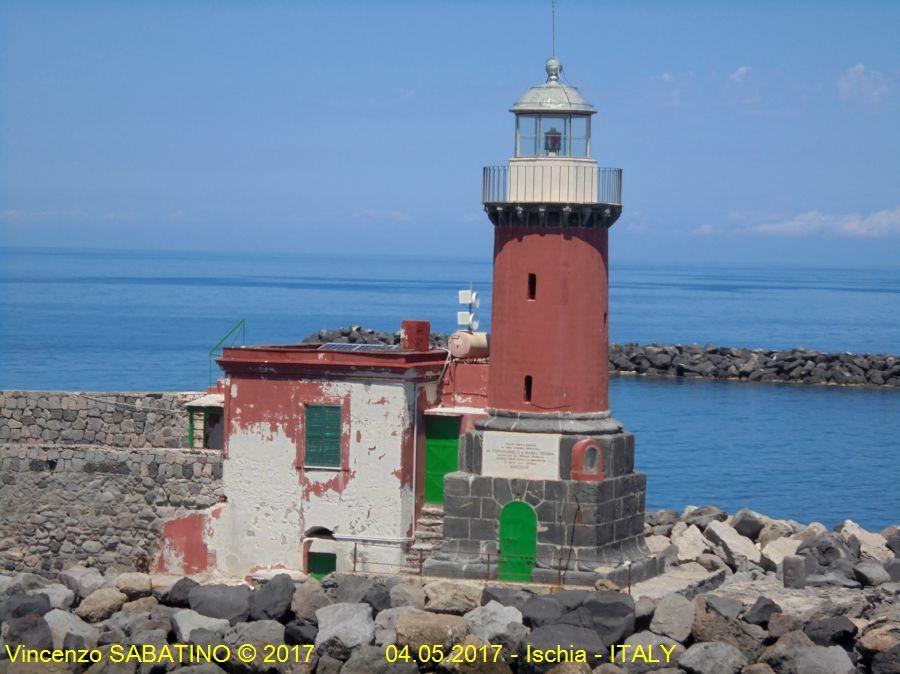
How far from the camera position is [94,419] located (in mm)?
26766

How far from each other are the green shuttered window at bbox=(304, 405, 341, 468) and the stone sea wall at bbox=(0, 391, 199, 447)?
438cm

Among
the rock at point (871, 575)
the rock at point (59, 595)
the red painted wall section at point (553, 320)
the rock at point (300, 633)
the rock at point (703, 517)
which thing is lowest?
the rock at point (300, 633)

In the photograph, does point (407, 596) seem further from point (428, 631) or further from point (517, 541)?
point (517, 541)

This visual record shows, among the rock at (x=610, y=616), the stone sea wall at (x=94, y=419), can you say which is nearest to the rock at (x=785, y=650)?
the rock at (x=610, y=616)

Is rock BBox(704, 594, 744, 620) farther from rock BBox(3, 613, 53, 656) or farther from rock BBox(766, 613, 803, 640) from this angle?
rock BBox(3, 613, 53, 656)

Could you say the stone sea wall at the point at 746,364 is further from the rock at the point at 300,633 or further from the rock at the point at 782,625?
the rock at the point at 782,625

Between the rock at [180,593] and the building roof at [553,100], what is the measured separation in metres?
7.42

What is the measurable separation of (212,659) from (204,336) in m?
75.2

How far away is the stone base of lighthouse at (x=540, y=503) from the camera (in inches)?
854

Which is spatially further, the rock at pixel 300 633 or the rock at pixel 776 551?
the rock at pixel 776 551

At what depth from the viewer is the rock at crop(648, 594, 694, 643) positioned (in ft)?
65.4

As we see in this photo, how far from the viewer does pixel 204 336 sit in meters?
94.4

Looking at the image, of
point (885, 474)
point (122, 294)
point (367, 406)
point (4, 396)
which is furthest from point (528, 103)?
point (122, 294)

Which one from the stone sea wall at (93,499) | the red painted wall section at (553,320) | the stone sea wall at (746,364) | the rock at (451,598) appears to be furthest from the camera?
the stone sea wall at (746,364)
